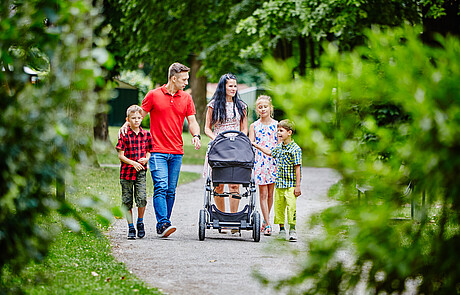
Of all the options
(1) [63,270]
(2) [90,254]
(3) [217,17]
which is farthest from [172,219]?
(3) [217,17]

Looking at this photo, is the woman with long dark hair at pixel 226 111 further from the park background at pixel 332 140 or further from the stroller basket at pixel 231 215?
the park background at pixel 332 140

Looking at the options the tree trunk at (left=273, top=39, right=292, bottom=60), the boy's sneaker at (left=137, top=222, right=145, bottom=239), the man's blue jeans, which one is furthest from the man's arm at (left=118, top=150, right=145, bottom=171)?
the tree trunk at (left=273, top=39, right=292, bottom=60)

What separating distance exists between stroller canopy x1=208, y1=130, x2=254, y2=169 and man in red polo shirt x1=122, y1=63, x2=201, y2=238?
0.96 feet

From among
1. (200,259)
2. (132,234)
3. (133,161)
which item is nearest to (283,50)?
(133,161)

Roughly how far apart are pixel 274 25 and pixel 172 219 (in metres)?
11.1

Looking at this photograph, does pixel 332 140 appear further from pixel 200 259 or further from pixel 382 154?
pixel 200 259

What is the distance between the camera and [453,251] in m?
3.39

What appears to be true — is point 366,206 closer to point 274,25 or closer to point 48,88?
point 48,88

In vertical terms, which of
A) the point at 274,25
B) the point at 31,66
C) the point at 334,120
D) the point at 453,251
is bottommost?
the point at 453,251

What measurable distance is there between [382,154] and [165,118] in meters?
5.47

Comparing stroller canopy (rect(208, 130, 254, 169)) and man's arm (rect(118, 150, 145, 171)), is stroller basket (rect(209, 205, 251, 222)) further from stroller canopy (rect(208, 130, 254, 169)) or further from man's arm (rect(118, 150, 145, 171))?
man's arm (rect(118, 150, 145, 171))

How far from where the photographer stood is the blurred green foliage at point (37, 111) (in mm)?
3396

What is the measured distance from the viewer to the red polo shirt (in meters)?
8.89

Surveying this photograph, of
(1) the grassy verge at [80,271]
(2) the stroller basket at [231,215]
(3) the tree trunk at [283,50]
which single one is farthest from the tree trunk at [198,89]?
(1) the grassy verge at [80,271]
